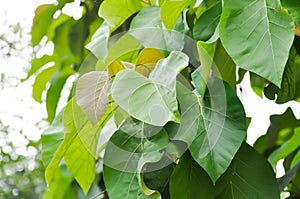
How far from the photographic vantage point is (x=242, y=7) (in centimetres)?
45

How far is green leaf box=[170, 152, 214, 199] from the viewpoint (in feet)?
1.62

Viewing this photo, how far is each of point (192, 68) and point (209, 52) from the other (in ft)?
0.33

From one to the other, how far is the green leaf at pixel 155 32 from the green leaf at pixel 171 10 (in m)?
0.01

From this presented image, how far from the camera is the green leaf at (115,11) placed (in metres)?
0.57

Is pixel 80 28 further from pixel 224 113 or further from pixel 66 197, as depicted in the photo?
pixel 224 113

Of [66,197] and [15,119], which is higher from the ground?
[66,197]

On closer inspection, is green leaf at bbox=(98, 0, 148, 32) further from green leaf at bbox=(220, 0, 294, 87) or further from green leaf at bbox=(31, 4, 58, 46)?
green leaf at bbox=(31, 4, 58, 46)

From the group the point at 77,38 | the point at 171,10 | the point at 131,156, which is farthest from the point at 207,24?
the point at 77,38

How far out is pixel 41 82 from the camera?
957 mm

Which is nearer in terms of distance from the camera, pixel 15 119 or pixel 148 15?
pixel 148 15

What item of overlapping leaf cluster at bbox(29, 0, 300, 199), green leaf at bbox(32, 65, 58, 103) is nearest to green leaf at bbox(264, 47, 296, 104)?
overlapping leaf cluster at bbox(29, 0, 300, 199)

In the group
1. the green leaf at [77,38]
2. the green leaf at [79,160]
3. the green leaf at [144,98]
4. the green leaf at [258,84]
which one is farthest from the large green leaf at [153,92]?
the green leaf at [77,38]

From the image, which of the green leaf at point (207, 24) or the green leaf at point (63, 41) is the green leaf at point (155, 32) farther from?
the green leaf at point (63, 41)

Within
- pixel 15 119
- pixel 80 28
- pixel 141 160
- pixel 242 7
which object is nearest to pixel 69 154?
pixel 141 160
